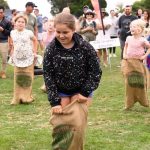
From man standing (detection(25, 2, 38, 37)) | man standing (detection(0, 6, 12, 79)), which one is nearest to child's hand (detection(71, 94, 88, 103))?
man standing (detection(25, 2, 38, 37))

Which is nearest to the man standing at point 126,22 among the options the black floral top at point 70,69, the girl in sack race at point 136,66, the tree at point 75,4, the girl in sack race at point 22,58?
the girl in sack race at point 22,58

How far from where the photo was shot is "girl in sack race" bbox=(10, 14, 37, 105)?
27.9ft

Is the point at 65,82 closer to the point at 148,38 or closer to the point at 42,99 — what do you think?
the point at 148,38

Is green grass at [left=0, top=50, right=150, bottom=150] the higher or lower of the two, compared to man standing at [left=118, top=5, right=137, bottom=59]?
lower

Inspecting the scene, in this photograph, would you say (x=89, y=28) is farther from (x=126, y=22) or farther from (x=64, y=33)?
(x=64, y=33)

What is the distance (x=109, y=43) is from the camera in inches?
567

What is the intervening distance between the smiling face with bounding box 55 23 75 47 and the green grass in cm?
182

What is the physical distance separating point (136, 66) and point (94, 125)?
4.62ft

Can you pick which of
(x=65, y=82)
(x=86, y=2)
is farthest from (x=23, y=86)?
(x=86, y=2)

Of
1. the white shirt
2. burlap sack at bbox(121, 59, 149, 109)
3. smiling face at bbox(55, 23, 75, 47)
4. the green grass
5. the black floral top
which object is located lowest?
the green grass

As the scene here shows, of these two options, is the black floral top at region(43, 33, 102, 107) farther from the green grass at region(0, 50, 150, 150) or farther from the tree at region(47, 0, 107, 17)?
the tree at region(47, 0, 107, 17)

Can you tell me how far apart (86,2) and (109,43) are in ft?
151

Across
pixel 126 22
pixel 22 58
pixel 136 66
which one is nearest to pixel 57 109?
pixel 136 66

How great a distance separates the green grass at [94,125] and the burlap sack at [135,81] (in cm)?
21
